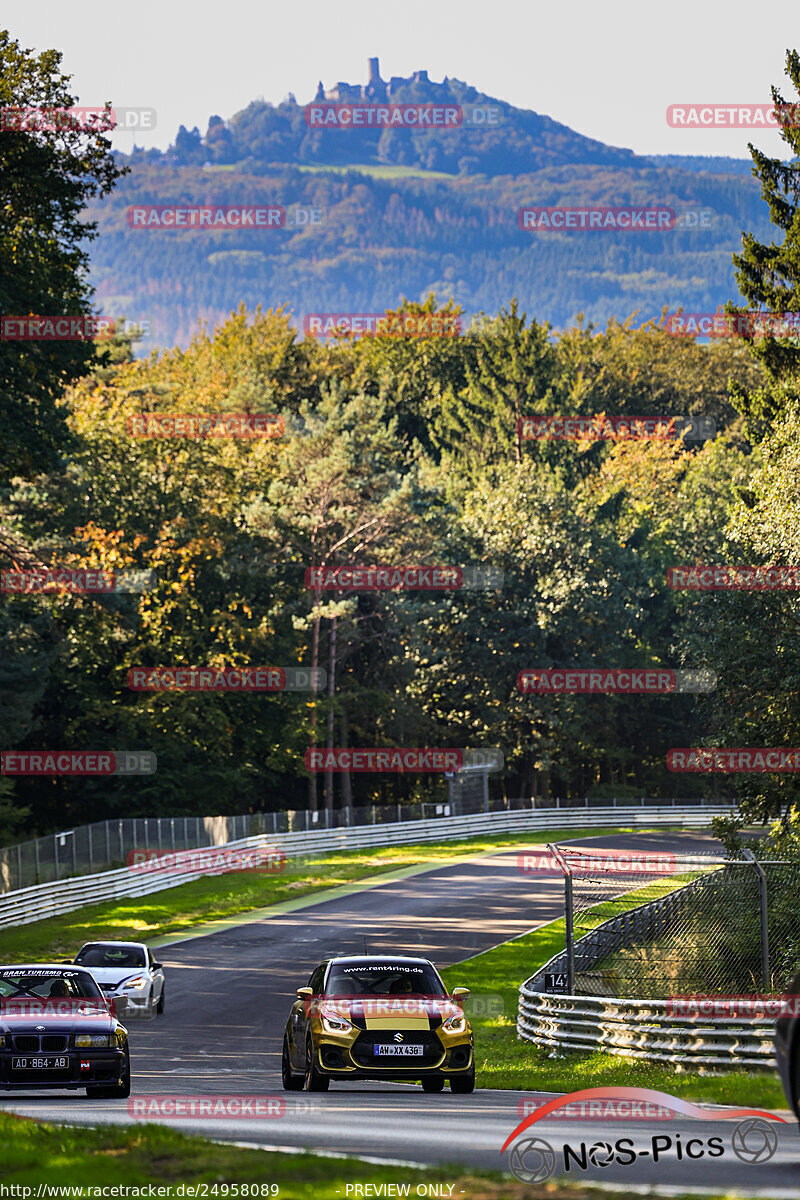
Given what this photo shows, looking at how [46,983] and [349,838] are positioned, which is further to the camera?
[349,838]

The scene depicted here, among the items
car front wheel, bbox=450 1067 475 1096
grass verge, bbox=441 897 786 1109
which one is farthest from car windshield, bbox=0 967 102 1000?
grass verge, bbox=441 897 786 1109

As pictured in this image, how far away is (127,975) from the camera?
25156mm

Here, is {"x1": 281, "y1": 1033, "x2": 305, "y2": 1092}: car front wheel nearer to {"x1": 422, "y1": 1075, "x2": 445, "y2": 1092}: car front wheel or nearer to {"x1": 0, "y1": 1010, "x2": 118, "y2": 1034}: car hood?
{"x1": 422, "y1": 1075, "x2": 445, "y2": 1092}: car front wheel

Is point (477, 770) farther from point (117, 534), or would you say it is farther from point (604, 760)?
point (117, 534)

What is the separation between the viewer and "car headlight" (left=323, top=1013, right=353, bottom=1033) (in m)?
14.1

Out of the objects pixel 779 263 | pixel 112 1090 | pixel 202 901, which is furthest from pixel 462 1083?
pixel 779 263

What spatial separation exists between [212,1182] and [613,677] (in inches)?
2691

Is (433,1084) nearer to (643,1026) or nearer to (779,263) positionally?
(643,1026)

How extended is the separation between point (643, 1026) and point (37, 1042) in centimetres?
724

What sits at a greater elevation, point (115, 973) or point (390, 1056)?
point (390, 1056)

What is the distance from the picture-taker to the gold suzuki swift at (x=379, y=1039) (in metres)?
14.0

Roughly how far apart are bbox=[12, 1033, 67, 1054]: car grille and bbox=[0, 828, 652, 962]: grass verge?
19.4 metres

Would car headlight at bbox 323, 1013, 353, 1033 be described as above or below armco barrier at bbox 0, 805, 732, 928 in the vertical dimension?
above

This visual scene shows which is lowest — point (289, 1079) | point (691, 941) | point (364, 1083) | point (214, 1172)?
Answer: point (364, 1083)
